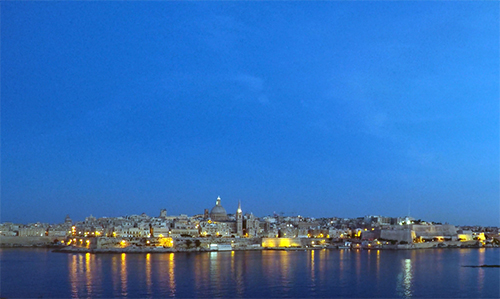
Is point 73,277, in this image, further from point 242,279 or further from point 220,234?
point 220,234

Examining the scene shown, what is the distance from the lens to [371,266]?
23.0 metres

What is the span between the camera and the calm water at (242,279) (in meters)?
15.2

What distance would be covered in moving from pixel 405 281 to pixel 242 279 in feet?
17.1

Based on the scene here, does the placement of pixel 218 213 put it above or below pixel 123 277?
below

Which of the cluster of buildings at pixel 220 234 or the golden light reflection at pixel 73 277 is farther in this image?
the cluster of buildings at pixel 220 234

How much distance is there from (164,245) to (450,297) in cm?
2296

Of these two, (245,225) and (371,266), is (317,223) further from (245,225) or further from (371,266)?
(371,266)

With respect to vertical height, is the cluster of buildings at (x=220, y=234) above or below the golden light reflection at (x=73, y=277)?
below

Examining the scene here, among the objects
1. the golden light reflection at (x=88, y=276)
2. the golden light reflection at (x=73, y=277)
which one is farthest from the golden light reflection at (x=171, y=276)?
the golden light reflection at (x=73, y=277)

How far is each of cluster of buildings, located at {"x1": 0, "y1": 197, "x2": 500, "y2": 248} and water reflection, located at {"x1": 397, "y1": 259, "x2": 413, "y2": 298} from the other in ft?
51.4

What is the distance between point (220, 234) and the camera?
41.4 m

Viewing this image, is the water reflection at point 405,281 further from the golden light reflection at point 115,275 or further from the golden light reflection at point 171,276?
the golden light reflection at point 115,275

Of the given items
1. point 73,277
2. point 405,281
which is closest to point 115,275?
point 73,277

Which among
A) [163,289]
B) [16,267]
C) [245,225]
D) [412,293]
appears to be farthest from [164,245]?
[412,293]
